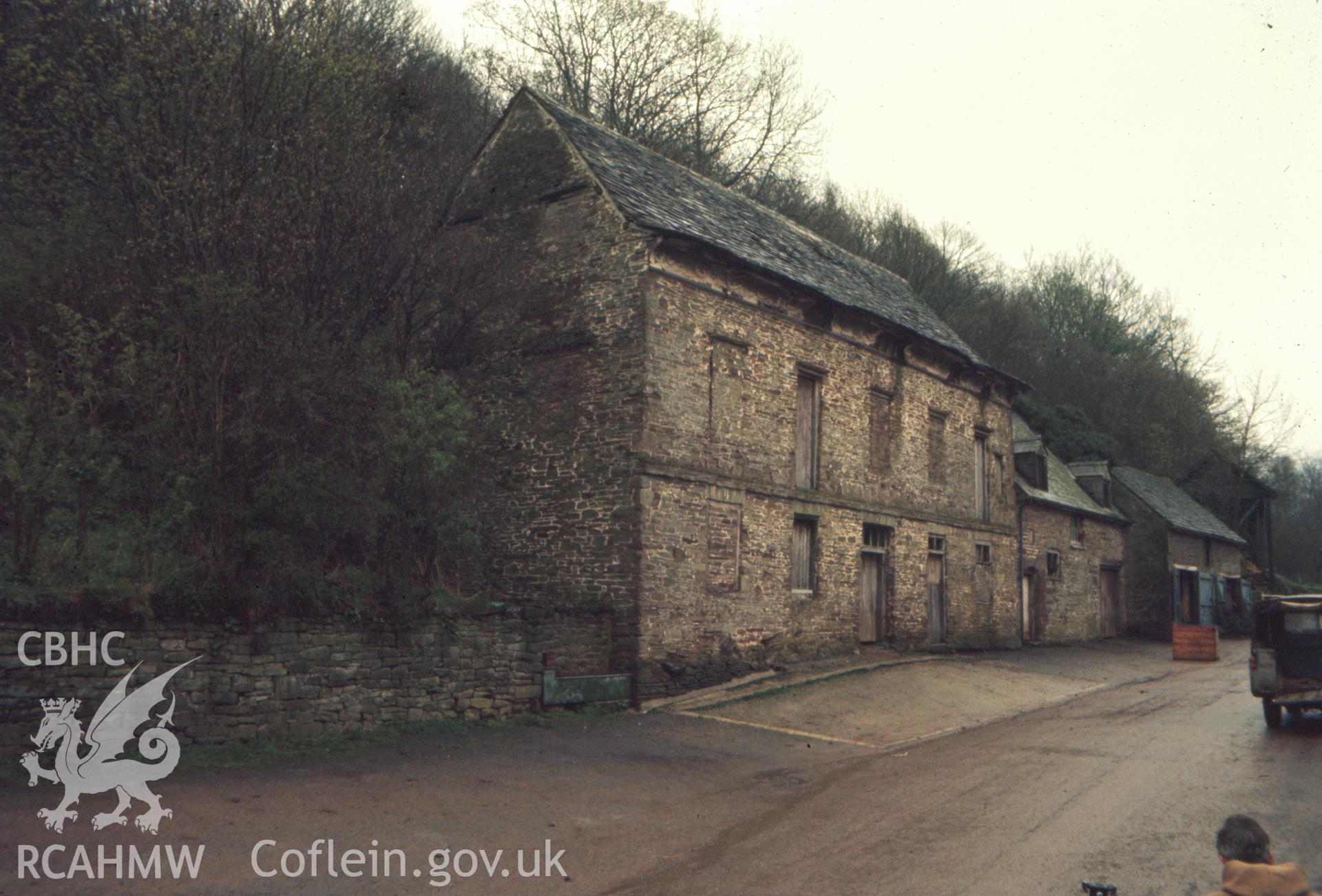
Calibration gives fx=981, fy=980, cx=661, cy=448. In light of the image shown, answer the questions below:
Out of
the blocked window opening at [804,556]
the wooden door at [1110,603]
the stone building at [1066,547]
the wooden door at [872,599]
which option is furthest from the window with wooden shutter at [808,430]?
the wooden door at [1110,603]

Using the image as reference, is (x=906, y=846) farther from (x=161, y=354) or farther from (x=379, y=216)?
(x=379, y=216)

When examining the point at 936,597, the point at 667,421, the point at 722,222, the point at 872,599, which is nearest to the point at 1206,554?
the point at 936,597

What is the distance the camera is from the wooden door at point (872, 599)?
20312mm

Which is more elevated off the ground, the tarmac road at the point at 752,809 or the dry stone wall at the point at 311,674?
the dry stone wall at the point at 311,674

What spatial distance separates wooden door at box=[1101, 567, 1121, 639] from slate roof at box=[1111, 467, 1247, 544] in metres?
3.16

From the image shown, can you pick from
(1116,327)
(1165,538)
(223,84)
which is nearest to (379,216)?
(223,84)

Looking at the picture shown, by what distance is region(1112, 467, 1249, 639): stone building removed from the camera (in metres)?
36.1

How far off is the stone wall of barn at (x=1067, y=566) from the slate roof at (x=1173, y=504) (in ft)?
8.87

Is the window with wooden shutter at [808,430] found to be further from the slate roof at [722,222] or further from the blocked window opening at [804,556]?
the slate roof at [722,222]

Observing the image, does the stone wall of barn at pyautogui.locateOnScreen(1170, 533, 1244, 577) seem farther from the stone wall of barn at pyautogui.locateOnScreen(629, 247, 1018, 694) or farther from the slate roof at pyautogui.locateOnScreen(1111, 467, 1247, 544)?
the stone wall of barn at pyautogui.locateOnScreen(629, 247, 1018, 694)

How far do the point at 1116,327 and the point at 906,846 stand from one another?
52.8m

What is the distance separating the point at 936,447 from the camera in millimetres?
23672

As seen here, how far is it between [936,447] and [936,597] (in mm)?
3606

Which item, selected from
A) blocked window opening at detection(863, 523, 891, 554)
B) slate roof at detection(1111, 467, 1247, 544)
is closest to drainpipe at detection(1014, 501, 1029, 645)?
blocked window opening at detection(863, 523, 891, 554)
